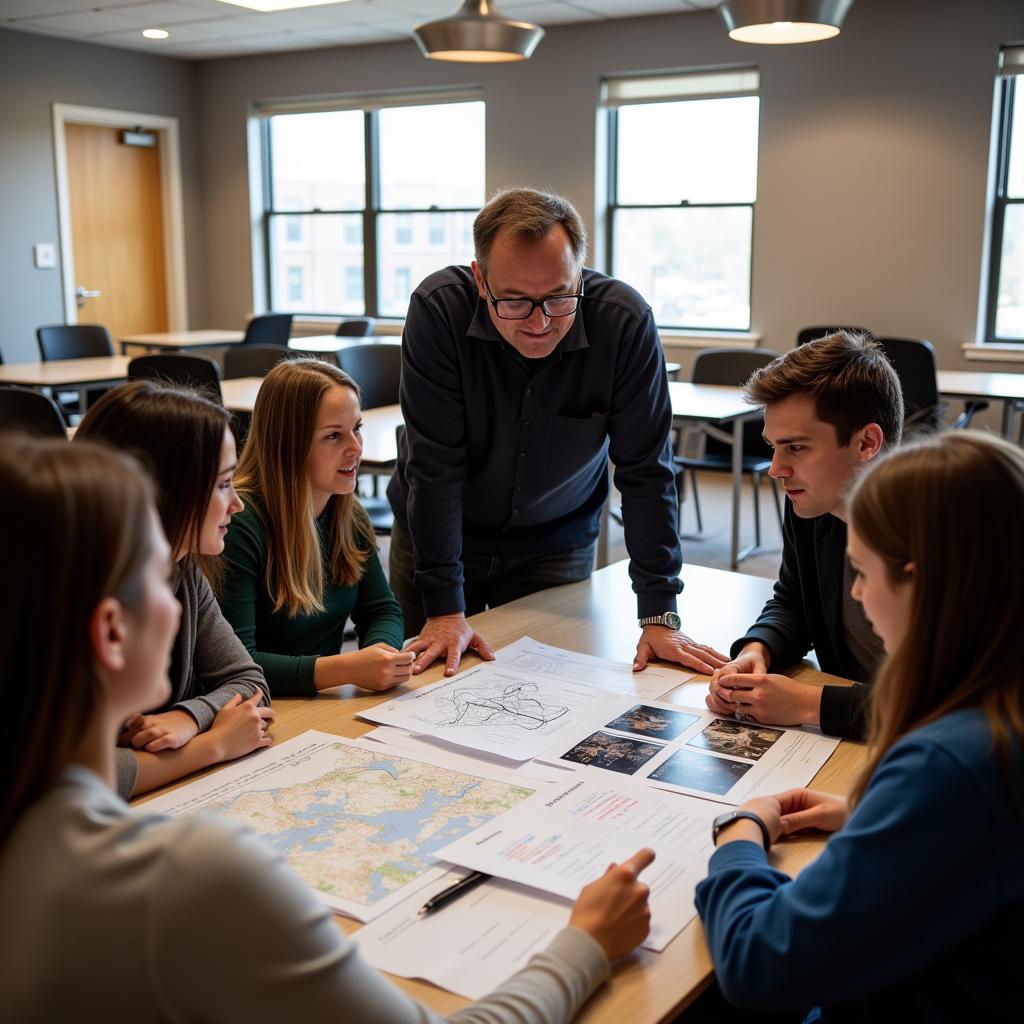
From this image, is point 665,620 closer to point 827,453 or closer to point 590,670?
point 590,670

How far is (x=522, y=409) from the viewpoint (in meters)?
2.02

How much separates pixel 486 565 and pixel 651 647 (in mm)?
548

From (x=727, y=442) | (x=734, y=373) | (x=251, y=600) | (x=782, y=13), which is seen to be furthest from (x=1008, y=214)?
(x=251, y=600)

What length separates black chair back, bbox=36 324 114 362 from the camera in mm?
5941

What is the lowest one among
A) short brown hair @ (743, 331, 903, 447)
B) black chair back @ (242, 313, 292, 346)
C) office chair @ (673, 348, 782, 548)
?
office chair @ (673, 348, 782, 548)

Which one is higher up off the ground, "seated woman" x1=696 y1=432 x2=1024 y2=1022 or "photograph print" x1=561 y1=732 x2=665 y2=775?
"seated woman" x1=696 y1=432 x2=1024 y2=1022

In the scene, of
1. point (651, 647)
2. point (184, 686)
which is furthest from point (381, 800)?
point (651, 647)

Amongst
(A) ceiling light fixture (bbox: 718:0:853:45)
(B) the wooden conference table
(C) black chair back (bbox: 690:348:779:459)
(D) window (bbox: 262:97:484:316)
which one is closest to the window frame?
(C) black chair back (bbox: 690:348:779:459)

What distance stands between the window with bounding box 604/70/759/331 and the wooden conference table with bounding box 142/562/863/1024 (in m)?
4.94

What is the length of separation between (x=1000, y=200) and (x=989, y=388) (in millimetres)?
1682

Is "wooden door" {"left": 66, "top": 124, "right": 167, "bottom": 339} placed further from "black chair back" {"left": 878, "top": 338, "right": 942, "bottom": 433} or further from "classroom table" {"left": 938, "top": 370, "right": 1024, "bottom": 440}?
"classroom table" {"left": 938, "top": 370, "right": 1024, "bottom": 440}

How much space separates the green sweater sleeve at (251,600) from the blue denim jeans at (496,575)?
558mm

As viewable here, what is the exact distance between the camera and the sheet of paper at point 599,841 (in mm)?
1062

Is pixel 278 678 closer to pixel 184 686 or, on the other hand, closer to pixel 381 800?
pixel 184 686
